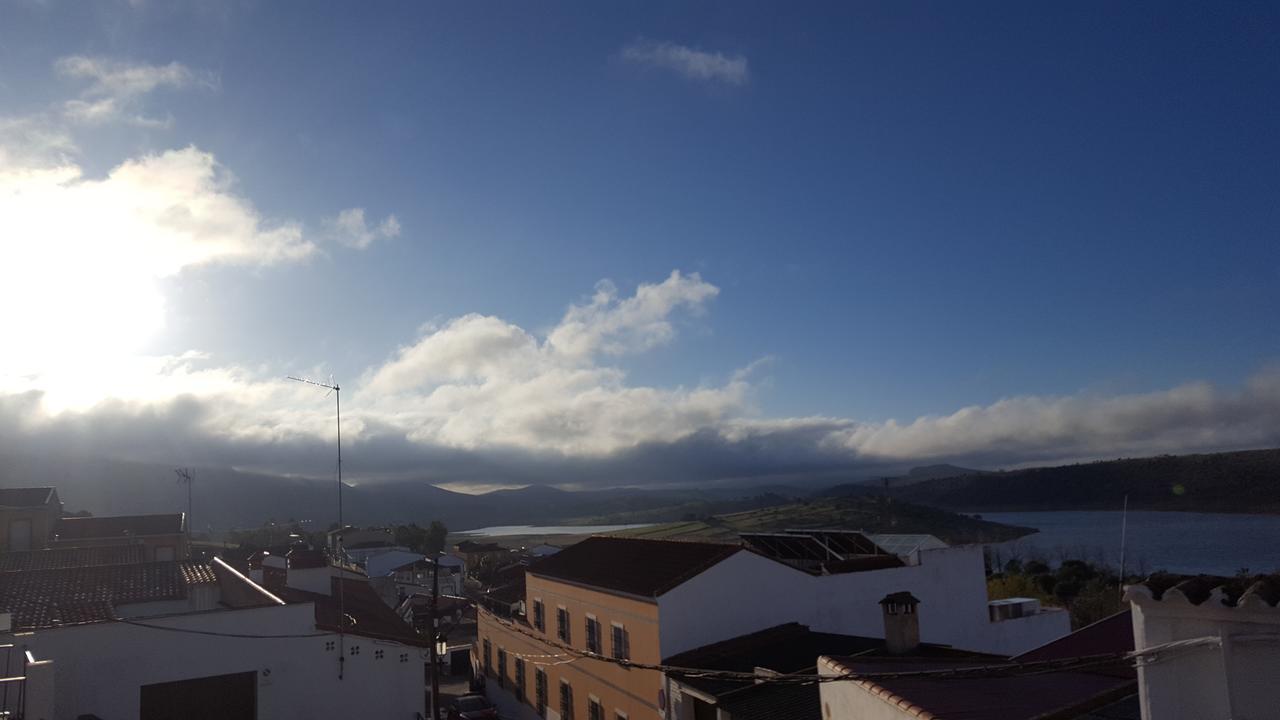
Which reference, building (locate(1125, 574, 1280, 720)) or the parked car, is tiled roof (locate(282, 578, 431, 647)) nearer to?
the parked car

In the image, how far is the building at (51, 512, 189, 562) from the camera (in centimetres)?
6231

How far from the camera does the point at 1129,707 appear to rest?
7355 millimetres

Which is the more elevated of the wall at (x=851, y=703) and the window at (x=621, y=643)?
the wall at (x=851, y=703)

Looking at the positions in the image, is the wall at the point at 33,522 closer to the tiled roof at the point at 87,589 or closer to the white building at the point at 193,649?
the tiled roof at the point at 87,589

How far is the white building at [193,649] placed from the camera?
18.1 m

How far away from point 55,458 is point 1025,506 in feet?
663

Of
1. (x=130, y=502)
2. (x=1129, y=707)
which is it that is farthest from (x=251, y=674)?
(x=130, y=502)

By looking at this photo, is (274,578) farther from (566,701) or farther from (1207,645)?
(1207,645)

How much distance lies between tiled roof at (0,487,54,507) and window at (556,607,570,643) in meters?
51.7

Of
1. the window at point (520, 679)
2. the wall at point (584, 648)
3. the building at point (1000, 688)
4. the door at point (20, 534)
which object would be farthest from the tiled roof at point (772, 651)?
the door at point (20, 534)

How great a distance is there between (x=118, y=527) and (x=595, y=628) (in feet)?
192

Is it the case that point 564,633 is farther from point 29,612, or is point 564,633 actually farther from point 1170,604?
point 1170,604

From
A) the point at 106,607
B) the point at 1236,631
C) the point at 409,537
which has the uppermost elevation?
the point at 1236,631

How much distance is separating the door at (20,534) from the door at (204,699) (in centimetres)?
5011
